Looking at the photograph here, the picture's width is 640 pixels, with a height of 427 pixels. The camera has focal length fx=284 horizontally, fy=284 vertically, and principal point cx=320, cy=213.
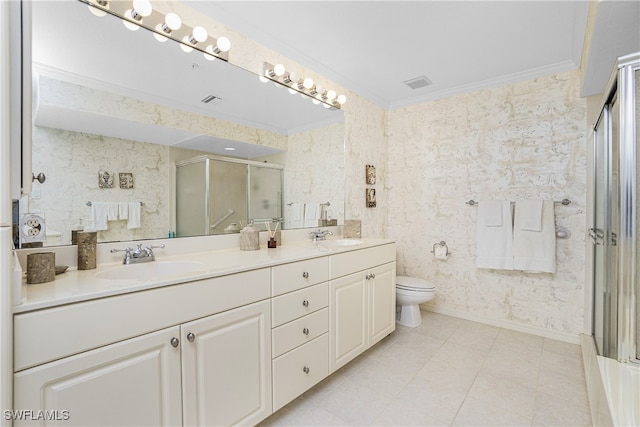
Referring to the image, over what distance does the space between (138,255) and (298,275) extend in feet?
2.63

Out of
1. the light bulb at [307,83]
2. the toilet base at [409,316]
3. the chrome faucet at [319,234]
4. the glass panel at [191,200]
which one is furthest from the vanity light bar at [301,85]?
the toilet base at [409,316]

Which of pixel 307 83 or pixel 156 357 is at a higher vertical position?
pixel 307 83

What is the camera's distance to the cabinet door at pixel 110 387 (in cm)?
79

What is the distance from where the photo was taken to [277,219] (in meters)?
2.19

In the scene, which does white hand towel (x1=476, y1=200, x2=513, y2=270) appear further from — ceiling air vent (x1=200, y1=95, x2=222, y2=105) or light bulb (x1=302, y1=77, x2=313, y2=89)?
ceiling air vent (x1=200, y1=95, x2=222, y2=105)

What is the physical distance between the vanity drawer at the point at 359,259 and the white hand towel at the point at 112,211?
3.81 feet

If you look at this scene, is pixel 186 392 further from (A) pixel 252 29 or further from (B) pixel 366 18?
(B) pixel 366 18

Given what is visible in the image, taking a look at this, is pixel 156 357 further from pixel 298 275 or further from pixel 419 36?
pixel 419 36

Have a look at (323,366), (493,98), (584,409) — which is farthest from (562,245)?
(323,366)

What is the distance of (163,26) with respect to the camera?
1550 millimetres

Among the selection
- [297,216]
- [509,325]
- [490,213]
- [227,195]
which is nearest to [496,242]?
[490,213]

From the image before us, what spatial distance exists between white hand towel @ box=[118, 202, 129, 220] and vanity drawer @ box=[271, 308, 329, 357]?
3.11 ft

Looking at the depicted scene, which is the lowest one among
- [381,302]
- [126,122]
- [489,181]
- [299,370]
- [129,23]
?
[299,370]

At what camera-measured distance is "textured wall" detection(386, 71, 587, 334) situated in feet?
7.59
